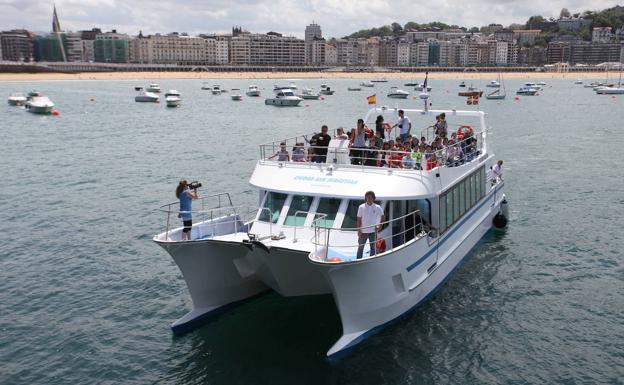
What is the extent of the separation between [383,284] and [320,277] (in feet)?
5.12

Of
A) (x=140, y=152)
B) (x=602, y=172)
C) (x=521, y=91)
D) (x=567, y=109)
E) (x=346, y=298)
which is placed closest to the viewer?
(x=346, y=298)

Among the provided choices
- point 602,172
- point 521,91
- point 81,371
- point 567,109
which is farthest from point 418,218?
point 521,91

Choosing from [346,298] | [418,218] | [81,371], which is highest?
[418,218]

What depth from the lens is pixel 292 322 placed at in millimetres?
16172

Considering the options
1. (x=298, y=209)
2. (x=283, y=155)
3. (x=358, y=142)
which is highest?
(x=358, y=142)

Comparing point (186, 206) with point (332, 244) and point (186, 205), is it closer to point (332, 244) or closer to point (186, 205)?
point (186, 205)

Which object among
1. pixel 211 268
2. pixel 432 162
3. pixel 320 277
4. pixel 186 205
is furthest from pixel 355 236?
pixel 186 205

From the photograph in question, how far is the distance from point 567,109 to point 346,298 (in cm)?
8524

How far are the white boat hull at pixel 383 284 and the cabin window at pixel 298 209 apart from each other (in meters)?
2.42

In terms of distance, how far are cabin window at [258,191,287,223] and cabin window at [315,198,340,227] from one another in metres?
1.11

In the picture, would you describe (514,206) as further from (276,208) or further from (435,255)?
(276,208)

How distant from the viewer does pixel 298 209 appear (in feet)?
52.0

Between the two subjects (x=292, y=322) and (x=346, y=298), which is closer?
(x=346, y=298)

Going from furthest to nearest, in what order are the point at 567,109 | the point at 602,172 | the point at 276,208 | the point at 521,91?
the point at 521,91 → the point at 567,109 → the point at 602,172 → the point at 276,208
